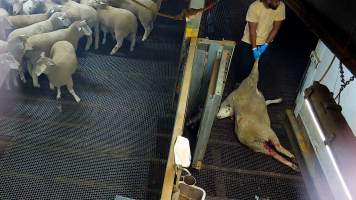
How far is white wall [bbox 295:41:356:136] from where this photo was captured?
166 inches

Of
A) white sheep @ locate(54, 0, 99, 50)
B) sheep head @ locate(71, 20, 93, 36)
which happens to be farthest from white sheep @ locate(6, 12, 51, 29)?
sheep head @ locate(71, 20, 93, 36)

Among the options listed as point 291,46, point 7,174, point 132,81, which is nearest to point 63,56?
point 132,81

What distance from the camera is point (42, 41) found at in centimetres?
562

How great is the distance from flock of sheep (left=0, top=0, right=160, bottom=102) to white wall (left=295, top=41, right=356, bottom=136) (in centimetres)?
265

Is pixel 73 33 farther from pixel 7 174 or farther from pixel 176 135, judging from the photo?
pixel 176 135

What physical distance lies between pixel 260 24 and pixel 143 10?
2426mm

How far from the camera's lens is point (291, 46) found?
25.1 ft

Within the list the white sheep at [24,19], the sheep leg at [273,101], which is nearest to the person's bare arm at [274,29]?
the sheep leg at [273,101]

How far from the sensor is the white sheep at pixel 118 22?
20.7ft

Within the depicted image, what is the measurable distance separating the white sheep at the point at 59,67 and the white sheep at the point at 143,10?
1778 millimetres

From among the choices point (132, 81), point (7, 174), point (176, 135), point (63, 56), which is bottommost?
point (7, 174)

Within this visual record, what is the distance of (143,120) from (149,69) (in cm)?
137

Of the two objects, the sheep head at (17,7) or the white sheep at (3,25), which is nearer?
the white sheep at (3,25)

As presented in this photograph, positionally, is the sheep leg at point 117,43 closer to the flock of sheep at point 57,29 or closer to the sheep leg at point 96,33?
the flock of sheep at point 57,29
